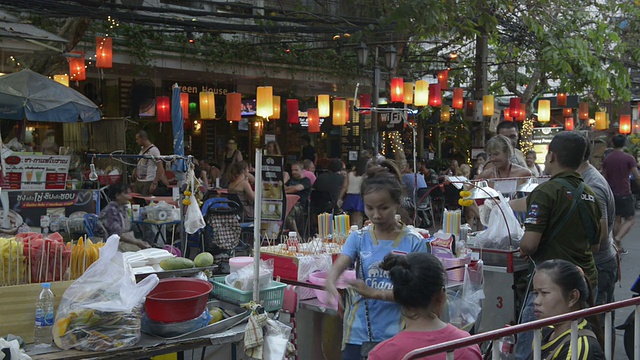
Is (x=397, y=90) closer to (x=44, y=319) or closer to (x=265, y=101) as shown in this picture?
(x=265, y=101)

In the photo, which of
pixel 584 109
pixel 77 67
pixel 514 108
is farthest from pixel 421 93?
pixel 77 67

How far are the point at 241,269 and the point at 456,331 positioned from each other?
208 centimetres

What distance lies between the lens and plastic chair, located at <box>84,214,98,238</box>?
26.2 feet

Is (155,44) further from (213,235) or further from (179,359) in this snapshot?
(179,359)

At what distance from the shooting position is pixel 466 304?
Result: 4.65 metres

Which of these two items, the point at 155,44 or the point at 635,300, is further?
the point at 155,44

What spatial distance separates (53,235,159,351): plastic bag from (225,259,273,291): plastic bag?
76cm

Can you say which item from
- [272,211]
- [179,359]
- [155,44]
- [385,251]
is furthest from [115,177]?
[385,251]

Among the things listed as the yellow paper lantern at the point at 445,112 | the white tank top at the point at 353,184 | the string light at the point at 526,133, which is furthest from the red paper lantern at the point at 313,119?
the string light at the point at 526,133

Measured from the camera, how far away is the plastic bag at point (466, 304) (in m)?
4.54

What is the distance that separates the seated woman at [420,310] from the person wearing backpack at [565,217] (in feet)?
5.05

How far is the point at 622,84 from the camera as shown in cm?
1433

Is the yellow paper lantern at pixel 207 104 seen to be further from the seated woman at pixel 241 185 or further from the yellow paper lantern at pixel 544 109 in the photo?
the yellow paper lantern at pixel 544 109

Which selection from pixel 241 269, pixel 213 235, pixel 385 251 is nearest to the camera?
pixel 385 251
